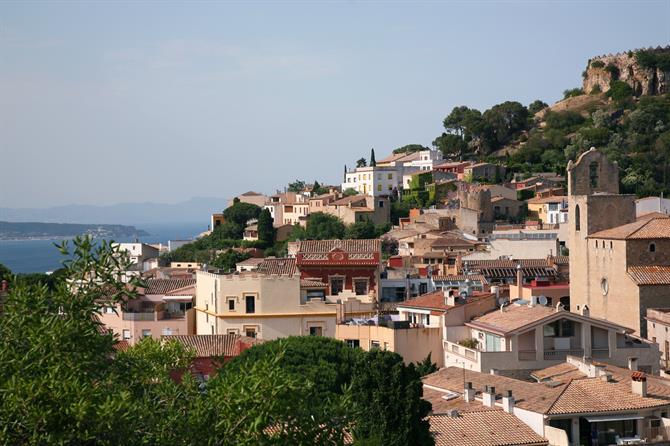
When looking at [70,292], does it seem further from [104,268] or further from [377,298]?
[377,298]

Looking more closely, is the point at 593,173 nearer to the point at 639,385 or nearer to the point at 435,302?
the point at 435,302

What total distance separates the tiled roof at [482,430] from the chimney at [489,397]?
79 cm

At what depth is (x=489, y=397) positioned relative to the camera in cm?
2416

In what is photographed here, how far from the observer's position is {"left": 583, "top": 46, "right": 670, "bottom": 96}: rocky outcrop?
4077 inches

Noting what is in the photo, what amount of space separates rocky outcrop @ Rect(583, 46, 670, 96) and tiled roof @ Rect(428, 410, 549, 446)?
3318 inches

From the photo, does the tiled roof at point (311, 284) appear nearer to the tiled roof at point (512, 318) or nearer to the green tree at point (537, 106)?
the tiled roof at point (512, 318)

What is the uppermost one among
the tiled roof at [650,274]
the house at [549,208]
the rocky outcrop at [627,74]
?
the rocky outcrop at [627,74]

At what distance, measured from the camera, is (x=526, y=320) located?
29562mm

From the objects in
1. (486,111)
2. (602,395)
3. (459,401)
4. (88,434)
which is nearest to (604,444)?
(602,395)

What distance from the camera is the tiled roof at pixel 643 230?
1393 inches

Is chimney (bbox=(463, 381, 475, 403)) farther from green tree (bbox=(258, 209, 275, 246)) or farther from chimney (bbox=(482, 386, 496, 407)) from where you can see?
green tree (bbox=(258, 209, 275, 246))

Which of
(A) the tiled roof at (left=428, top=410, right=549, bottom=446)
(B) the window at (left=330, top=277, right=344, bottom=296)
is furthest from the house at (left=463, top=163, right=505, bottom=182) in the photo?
(A) the tiled roof at (left=428, top=410, right=549, bottom=446)

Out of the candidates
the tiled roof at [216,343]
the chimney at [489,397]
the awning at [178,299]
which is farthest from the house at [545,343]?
the awning at [178,299]

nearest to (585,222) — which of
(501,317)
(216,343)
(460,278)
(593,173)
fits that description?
(593,173)
